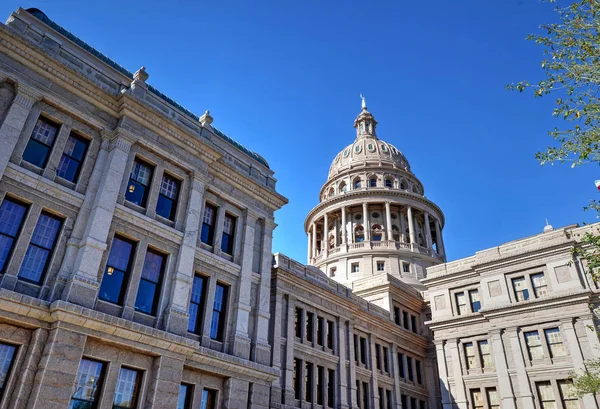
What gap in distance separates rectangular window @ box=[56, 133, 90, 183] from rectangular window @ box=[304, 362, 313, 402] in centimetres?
2024

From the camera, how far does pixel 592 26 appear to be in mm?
14109

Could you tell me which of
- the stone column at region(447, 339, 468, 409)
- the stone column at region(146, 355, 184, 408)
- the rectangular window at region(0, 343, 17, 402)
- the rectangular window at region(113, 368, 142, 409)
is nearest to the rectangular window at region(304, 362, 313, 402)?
the stone column at region(447, 339, 468, 409)

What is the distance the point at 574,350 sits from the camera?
32.4m

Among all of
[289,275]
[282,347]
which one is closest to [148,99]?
[289,275]

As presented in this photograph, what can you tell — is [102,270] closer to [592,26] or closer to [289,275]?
[289,275]

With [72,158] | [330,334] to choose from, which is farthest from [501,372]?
[72,158]

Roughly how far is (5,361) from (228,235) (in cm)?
1156

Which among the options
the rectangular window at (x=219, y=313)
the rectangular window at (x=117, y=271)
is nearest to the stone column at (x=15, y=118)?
the rectangular window at (x=117, y=271)

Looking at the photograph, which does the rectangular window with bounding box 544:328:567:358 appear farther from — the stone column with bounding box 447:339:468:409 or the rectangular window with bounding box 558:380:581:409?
the stone column with bounding box 447:339:468:409

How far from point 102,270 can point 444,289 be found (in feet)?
105

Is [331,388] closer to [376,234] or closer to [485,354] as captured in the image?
[485,354]

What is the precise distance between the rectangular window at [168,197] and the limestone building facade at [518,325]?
2641 centimetres

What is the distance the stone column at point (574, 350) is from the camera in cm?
3061

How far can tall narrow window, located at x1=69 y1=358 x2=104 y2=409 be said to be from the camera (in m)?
15.6
